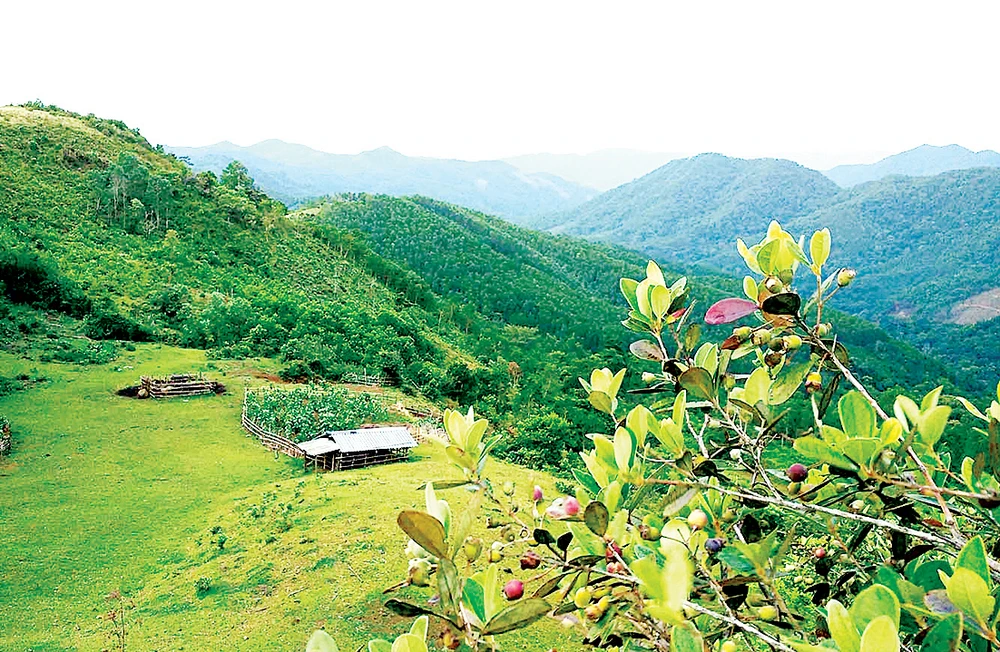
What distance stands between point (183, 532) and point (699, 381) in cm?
879

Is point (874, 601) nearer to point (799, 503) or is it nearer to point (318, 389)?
point (799, 503)

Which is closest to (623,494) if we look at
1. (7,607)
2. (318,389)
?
(7,607)

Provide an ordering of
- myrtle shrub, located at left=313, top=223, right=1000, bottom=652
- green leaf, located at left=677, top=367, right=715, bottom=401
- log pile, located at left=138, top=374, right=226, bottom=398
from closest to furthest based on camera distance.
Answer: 1. myrtle shrub, located at left=313, top=223, right=1000, bottom=652
2. green leaf, located at left=677, top=367, right=715, bottom=401
3. log pile, located at left=138, top=374, right=226, bottom=398

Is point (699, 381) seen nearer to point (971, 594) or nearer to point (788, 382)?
point (788, 382)

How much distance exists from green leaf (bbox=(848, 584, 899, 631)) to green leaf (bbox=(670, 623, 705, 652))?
0.50 feet

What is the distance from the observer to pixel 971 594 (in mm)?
658

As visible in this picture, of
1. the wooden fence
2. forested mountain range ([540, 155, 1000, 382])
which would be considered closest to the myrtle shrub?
the wooden fence

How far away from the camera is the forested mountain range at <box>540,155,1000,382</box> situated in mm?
74750

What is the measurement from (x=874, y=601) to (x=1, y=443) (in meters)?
12.7

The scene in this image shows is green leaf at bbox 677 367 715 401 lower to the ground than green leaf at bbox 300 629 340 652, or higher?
higher

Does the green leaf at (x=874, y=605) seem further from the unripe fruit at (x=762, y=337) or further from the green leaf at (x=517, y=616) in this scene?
the unripe fruit at (x=762, y=337)

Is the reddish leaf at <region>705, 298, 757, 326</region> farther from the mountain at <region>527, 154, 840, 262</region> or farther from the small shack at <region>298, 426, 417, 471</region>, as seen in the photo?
the mountain at <region>527, 154, 840, 262</region>

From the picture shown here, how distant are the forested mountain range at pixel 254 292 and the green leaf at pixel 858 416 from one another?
18.9 ft

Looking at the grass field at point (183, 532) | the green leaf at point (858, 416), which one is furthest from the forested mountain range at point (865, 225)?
the green leaf at point (858, 416)
